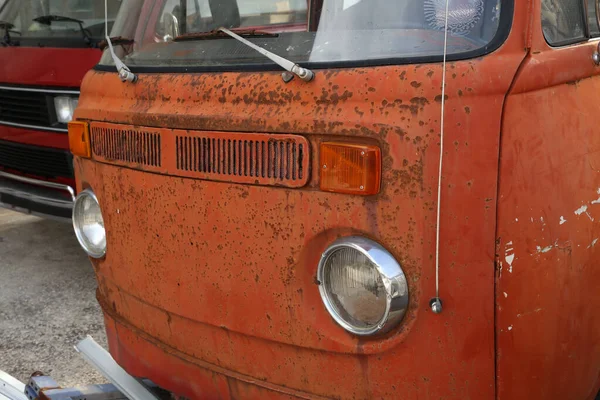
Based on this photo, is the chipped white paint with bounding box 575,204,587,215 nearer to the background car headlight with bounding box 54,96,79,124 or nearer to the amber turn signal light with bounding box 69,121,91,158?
the amber turn signal light with bounding box 69,121,91,158

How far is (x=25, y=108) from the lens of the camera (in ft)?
18.1

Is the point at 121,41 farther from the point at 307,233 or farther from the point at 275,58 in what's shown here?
the point at 307,233

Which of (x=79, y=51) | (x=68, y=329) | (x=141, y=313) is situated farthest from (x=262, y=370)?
(x=79, y=51)

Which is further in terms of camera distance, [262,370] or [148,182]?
[148,182]

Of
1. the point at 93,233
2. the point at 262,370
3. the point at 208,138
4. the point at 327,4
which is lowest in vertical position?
the point at 262,370

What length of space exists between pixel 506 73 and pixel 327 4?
2.14 ft

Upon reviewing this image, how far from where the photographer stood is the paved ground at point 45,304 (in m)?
3.93

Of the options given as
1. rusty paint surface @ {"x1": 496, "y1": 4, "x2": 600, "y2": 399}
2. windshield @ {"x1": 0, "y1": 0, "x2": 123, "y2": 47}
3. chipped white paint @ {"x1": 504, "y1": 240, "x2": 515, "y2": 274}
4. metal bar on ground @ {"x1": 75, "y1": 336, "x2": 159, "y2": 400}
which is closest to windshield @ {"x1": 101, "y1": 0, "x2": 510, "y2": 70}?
rusty paint surface @ {"x1": 496, "y1": 4, "x2": 600, "y2": 399}

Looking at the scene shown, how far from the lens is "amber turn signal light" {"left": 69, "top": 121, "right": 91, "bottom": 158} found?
2.74m

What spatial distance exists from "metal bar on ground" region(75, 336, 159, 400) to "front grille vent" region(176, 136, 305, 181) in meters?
0.93

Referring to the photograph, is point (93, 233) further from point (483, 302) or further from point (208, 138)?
point (483, 302)

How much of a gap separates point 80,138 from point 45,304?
2.33 m

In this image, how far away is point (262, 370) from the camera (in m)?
2.26

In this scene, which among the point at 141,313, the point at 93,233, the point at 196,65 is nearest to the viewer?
the point at 196,65
